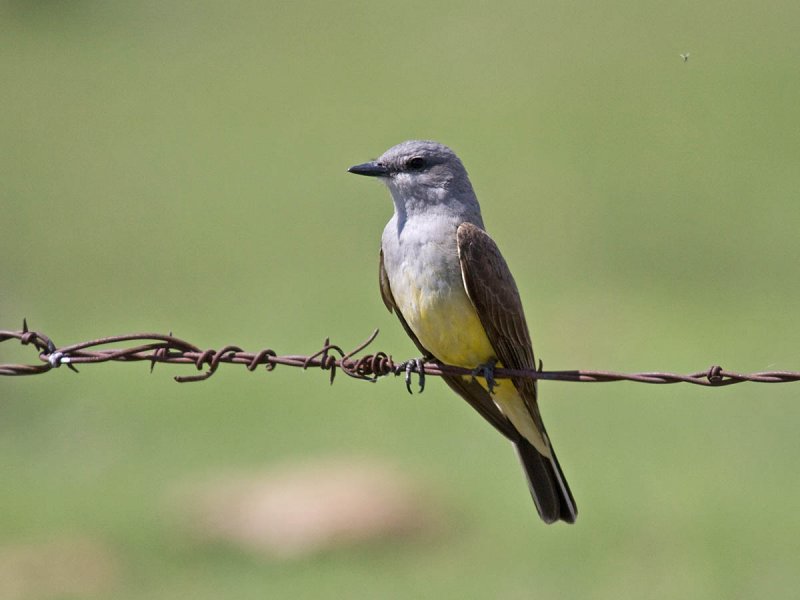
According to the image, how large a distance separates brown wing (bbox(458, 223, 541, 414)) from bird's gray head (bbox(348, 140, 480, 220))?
30 centimetres

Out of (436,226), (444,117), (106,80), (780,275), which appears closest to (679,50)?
(444,117)

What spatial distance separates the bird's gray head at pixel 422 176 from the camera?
7016 mm

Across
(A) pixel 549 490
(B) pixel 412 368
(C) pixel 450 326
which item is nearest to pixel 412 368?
(B) pixel 412 368

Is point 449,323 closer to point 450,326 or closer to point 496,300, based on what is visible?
point 450,326

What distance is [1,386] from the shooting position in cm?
1580

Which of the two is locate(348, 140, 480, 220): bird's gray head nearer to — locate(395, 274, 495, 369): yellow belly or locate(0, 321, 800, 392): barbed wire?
locate(395, 274, 495, 369): yellow belly

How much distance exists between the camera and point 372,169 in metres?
7.07

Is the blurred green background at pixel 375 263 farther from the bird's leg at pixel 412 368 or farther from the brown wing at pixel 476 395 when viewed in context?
the bird's leg at pixel 412 368

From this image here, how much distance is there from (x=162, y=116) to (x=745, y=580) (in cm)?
1956

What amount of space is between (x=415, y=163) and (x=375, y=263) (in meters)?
13.2

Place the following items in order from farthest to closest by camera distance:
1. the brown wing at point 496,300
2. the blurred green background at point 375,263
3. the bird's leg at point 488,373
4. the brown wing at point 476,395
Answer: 1. the blurred green background at point 375,263
2. the brown wing at point 476,395
3. the brown wing at point 496,300
4. the bird's leg at point 488,373

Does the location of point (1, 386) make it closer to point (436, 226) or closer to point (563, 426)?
point (563, 426)

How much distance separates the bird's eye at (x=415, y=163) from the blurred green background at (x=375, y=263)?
5351 mm

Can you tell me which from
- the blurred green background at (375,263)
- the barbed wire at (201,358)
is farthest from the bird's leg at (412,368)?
the blurred green background at (375,263)
